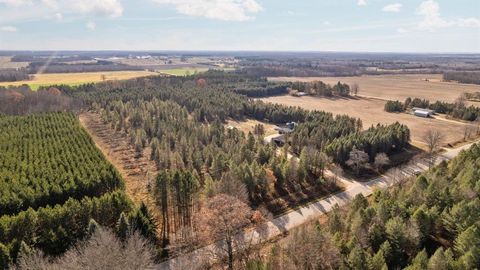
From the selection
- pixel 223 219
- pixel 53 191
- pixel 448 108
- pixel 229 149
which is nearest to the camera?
pixel 223 219

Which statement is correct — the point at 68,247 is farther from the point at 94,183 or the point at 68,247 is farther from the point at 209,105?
the point at 209,105

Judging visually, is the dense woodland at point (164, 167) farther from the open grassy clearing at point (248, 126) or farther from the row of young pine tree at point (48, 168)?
the open grassy clearing at point (248, 126)

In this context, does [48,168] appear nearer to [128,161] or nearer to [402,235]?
[128,161]

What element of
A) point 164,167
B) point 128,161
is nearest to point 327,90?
point 128,161

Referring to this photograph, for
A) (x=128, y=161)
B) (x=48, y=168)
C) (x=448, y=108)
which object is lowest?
(x=128, y=161)

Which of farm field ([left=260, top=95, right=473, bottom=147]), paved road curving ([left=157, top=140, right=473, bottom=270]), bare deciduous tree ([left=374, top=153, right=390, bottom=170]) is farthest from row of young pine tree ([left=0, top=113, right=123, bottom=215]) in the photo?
farm field ([left=260, top=95, right=473, bottom=147])

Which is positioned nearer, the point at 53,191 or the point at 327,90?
the point at 53,191
